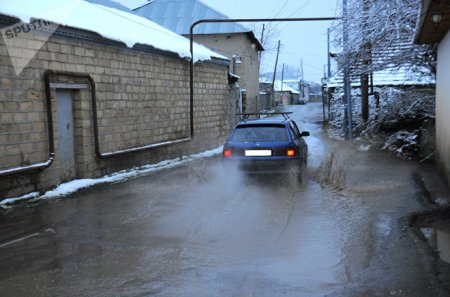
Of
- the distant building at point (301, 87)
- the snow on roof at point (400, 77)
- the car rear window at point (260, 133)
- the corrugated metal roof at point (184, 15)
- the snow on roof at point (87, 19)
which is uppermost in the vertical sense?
the corrugated metal roof at point (184, 15)

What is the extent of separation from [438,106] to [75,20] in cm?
847

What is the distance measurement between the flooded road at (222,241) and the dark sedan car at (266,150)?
13.2 inches

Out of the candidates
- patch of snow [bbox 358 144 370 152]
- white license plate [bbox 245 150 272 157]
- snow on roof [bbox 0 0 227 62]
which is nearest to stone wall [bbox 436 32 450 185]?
white license plate [bbox 245 150 272 157]

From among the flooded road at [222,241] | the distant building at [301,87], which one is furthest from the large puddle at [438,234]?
the distant building at [301,87]

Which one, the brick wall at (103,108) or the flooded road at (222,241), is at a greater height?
the brick wall at (103,108)

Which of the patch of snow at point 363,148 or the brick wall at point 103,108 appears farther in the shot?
the patch of snow at point 363,148

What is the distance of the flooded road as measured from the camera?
4.40m

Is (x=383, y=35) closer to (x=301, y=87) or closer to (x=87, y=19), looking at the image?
(x=87, y=19)

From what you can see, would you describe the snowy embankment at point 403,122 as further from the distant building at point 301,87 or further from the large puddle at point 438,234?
the distant building at point 301,87

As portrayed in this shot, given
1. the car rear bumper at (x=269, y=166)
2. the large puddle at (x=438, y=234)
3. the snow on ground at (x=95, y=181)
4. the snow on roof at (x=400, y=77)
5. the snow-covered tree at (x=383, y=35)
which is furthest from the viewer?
the snow on roof at (x=400, y=77)

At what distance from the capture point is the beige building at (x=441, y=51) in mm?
7969

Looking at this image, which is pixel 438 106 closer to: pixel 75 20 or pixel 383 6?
pixel 383 6

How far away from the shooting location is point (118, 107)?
11602 millimetres

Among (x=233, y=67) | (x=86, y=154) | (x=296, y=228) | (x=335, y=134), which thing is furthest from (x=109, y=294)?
(x=233, y=67)
